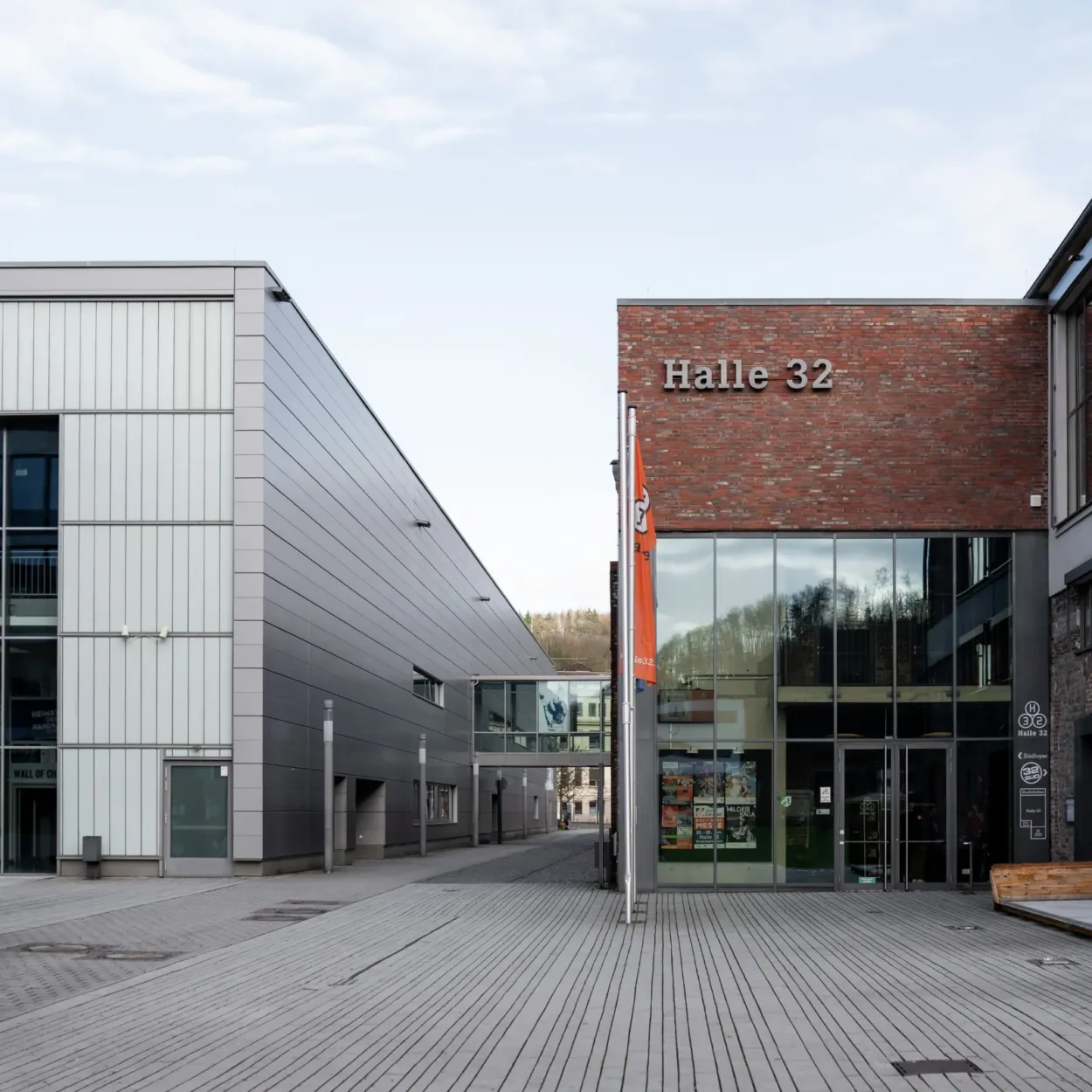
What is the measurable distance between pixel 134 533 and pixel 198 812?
528 centimetres

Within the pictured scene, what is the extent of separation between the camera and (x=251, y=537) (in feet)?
92.2

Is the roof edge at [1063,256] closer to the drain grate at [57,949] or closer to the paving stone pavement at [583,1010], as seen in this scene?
the paving stone pavement at [583,1010]

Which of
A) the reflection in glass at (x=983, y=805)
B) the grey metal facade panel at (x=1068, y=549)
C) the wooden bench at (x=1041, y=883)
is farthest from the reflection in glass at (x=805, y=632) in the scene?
the wooden bench at (x=1041, y=883)

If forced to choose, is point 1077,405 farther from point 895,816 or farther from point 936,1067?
point 936,1067

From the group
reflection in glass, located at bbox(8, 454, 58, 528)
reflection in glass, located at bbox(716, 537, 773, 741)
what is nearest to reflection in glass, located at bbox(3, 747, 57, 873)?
reflection in glass, located at bbox(8, 454, 58, 528)

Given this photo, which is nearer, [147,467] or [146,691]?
[146,691]

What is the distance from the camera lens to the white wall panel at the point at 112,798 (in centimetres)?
2761

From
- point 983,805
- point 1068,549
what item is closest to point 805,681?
point 983,805

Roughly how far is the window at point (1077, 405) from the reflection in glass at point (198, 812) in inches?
615

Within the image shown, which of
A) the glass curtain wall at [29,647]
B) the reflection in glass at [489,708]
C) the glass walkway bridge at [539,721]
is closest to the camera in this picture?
the glass curtain wall at [29,647]

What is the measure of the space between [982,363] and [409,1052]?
17.3 meters

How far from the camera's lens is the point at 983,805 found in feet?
77.4

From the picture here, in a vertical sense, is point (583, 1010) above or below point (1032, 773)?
below

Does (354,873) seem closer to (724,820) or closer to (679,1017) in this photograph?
(724,820)
